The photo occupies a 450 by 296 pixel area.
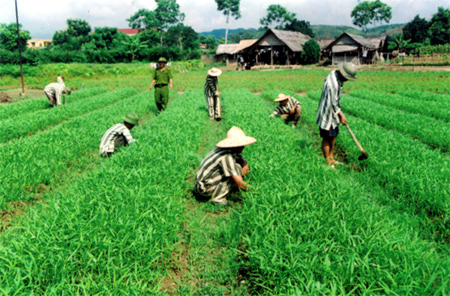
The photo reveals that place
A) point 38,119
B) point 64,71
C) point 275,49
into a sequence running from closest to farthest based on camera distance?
point 38,119 → point 64,71 → point 275,49

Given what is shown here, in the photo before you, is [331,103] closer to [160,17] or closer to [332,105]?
[332,105]

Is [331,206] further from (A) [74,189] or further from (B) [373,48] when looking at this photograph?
(B) [373,48]

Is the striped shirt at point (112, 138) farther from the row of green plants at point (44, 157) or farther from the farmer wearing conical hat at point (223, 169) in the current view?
the farmer wearing conical hat at point (223, 169)

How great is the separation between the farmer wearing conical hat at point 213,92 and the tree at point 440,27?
2037 inches

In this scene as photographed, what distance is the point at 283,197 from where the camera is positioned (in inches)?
132

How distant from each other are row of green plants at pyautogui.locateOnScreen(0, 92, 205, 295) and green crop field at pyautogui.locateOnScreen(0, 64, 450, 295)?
15 mm

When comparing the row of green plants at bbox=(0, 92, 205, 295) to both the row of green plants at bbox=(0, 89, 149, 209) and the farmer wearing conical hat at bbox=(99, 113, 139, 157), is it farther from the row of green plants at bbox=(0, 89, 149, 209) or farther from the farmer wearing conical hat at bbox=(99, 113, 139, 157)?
the farmer wearing conical hat at bbox=(99, 113, 139, 157)

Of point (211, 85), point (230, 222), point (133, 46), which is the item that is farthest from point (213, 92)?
point (133, 46)

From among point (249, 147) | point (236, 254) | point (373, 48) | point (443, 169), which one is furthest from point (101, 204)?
point (373, 48)

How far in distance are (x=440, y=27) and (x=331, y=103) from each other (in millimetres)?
55661

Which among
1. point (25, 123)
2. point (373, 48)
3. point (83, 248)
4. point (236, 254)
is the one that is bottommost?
point (236, 254)

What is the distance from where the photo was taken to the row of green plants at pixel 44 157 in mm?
4422

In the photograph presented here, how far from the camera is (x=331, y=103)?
5.24 metres

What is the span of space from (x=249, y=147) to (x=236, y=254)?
2.85 m
